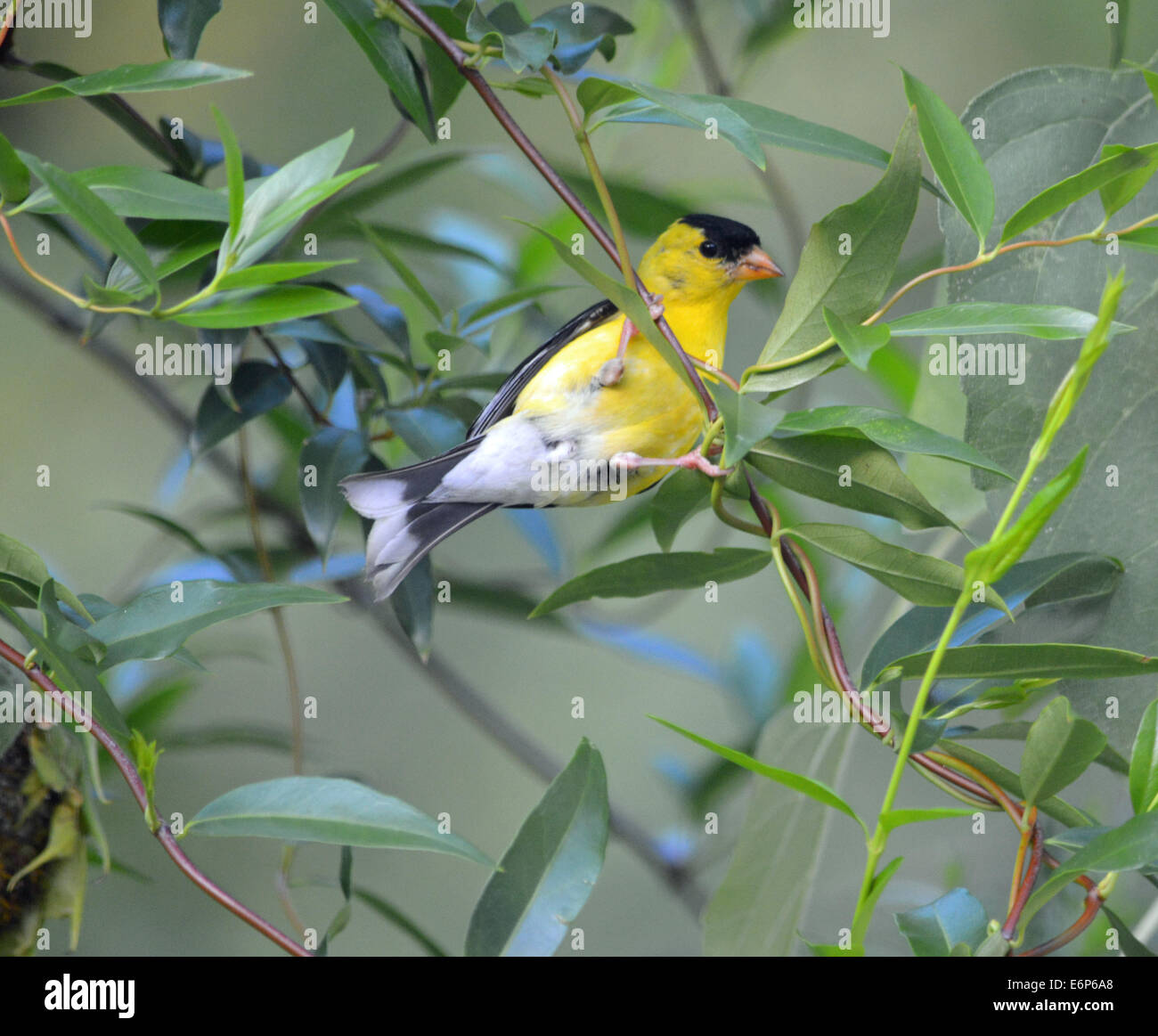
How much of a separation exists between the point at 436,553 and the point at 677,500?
1.33 metres

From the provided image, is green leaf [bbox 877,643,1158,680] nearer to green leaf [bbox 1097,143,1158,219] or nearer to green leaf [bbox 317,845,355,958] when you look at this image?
green leaf [bbox 1097,143,1158,219]

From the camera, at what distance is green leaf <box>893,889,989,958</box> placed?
0.64m

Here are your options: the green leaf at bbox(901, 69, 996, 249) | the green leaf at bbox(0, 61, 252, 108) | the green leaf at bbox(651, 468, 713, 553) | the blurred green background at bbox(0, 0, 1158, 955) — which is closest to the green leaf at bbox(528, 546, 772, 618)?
the green leaf at bbox(651, 468, 713, 553)

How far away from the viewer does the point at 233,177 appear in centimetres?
62

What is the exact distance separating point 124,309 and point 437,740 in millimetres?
1888

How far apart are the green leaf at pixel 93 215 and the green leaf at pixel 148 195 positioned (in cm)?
5

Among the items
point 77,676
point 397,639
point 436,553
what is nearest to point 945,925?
point 77,676

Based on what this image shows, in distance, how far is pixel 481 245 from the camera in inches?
59.0

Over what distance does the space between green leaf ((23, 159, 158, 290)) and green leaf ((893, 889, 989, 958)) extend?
594mm

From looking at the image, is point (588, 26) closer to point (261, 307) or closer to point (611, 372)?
point (611, 372)

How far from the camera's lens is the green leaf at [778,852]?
89 centimetres

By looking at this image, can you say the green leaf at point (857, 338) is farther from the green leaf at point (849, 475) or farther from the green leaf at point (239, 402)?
the green leaf at point (239, 402)

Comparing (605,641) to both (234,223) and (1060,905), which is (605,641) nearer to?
(1060,905)

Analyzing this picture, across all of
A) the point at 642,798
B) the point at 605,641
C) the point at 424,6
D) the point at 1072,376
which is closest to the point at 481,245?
the point at 605,641
